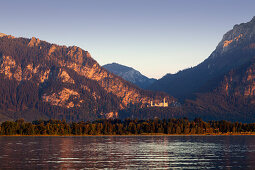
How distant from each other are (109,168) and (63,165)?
17.2 meters

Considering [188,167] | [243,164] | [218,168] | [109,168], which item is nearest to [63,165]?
[109,168]

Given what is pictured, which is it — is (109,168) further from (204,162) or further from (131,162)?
(204,162)

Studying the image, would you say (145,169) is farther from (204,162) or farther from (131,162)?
(204,162)

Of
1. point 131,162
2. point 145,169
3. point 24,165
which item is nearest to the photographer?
point 145,169

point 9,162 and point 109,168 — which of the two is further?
point 9,162

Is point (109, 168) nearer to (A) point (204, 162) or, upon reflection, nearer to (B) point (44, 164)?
(B) point (44, 164)

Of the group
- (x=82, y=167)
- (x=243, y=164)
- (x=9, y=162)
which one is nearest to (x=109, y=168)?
(x=82, y=167)

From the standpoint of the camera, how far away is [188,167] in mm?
133125

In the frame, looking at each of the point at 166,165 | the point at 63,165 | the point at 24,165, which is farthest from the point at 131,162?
the point at 24,165

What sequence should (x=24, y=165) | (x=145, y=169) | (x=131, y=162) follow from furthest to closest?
1. (x=131, y=162)
2. (x=24, y=165)
3. (x=145, y=169)

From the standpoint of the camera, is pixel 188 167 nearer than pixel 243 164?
Yes

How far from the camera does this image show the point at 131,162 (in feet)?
486

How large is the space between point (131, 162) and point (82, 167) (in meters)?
22.7

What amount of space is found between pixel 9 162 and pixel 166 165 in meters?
53.3
